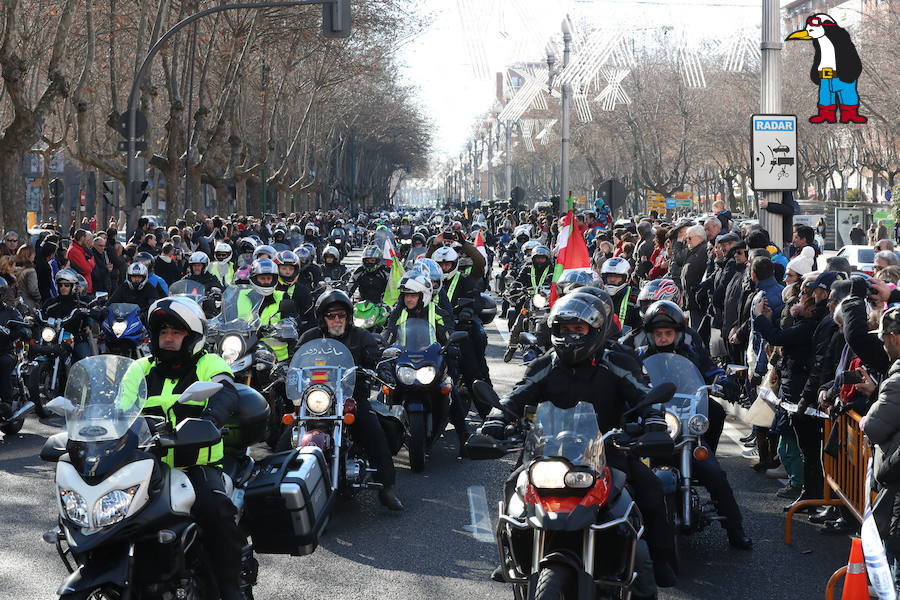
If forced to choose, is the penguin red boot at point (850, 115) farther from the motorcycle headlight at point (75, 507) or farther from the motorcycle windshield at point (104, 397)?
the motorcycle headlight at point (75, 507)

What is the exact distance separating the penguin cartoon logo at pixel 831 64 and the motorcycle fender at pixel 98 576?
12.3m

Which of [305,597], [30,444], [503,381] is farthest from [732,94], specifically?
[305,597]

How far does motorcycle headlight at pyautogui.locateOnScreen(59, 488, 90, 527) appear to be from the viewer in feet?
16.1

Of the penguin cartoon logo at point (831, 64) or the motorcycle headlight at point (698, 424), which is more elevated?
the penguin cartoon logo at point (831, 64)

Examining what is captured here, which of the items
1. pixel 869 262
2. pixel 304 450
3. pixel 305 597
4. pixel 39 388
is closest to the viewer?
pixel 304 450

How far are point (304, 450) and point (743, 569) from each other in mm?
2631

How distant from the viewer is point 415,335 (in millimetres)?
10516

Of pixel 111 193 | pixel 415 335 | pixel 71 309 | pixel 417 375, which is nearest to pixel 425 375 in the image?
pixel 417 375

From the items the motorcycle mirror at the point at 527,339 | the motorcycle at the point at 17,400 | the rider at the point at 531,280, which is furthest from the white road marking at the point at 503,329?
the motorcycle mirror at the point at 527,339

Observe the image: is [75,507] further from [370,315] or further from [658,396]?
[370,315]

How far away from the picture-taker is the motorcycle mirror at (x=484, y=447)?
580 centimetres

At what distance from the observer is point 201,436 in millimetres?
5156

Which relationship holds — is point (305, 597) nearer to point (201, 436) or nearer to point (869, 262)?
point (201, 436)

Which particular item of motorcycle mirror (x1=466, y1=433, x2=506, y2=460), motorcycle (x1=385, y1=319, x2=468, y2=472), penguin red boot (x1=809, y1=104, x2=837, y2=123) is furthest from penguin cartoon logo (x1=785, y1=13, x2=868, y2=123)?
motorcycle mirror (x1=466, y1=433, x2=506, y2=460)
